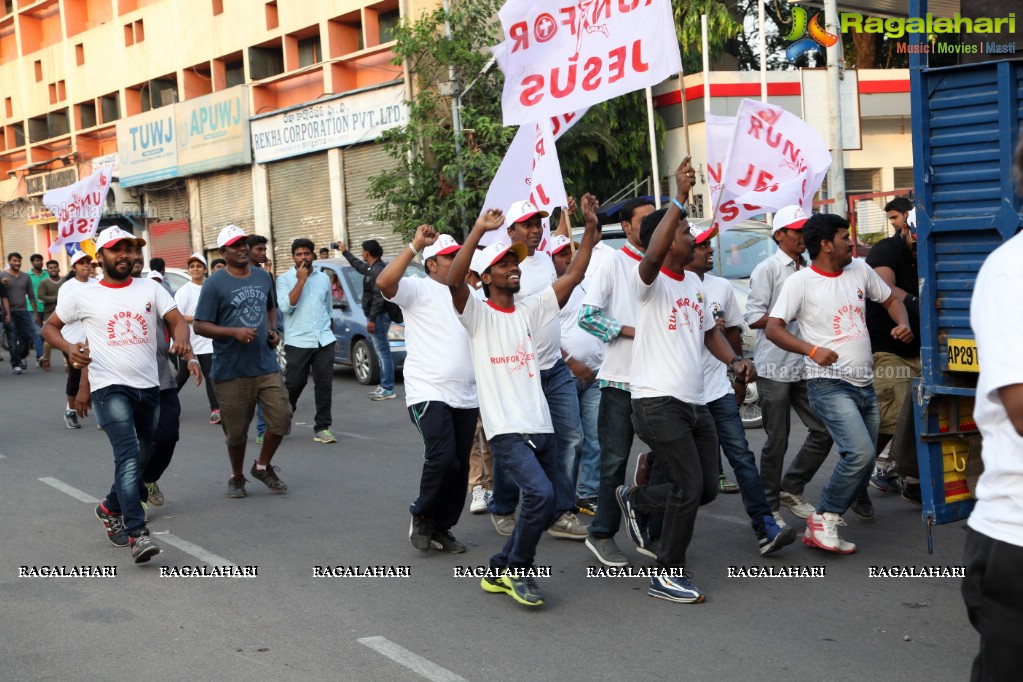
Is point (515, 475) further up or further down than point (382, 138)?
further down

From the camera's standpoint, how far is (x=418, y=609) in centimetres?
545

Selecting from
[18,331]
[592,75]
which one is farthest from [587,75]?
[18,331]

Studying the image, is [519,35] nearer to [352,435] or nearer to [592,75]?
[592,75]

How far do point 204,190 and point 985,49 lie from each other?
28.4 metres

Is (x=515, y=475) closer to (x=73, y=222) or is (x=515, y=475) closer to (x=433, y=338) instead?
(x=433, y=338)

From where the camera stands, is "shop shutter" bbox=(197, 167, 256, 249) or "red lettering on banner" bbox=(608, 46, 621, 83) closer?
"red lettering on banner" bbox=(608, 46, 621, 83)

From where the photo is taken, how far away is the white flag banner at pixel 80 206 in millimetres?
13312

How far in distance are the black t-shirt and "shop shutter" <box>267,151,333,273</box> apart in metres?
20.4

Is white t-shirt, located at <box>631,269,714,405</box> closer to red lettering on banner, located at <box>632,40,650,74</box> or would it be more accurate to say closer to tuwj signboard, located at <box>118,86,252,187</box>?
red lettering on banner, located at <box>632,40,650,74</box>

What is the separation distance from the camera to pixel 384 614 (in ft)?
17.6

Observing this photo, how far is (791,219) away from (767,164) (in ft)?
2.02

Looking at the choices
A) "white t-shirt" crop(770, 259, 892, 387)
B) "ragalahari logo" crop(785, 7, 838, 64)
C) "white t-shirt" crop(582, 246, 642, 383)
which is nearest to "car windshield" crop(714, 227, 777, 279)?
"ragalahari logo" crop(785, 7, 838, 64)

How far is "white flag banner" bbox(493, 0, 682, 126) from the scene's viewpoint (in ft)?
21.4

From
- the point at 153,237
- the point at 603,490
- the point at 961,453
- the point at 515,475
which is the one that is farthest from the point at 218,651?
the point at 153,237
